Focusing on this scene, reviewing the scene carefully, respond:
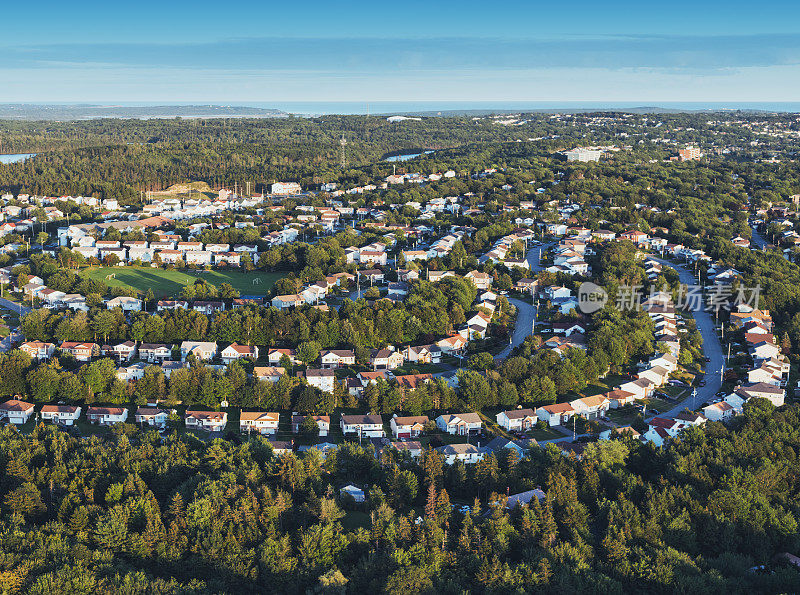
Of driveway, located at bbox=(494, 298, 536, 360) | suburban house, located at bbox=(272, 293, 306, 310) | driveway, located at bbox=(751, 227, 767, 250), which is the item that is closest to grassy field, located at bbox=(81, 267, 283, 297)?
suburban house, located at bbox=(272, 293, 306, 310)

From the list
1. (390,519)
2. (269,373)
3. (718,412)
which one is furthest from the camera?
(269,373)

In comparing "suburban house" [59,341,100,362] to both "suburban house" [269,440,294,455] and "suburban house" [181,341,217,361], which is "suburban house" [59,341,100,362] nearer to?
"suburban house" [181,341,217,361]

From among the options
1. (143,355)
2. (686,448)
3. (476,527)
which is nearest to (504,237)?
(143,355)

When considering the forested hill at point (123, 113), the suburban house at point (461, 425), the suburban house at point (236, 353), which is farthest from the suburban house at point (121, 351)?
the forested hill at point (123, 113)

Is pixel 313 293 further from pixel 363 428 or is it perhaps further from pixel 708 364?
pixel 708 364

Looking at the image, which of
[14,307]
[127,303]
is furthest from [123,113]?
[127,303]

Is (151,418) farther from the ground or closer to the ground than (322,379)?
closer to the ground

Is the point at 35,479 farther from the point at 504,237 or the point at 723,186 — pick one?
the point at 723,186
